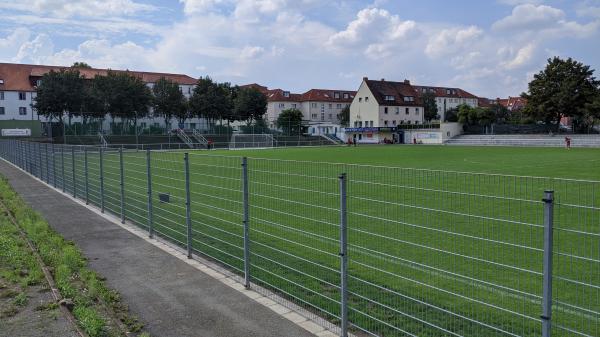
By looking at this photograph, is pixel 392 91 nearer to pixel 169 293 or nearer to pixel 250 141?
pixel 250 141

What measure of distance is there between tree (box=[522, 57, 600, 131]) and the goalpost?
1545 inches

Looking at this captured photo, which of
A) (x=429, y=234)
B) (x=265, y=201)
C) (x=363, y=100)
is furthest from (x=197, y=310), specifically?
(x=363, y=100)

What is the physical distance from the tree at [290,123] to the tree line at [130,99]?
4797 mm

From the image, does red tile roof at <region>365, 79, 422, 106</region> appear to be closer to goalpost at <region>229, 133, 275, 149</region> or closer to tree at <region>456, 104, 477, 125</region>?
tree at <region>456, 104, 477, 125</region>

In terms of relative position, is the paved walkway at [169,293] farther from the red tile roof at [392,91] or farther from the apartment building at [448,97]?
the apartment building at [448,97]

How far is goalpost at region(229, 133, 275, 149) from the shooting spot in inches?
2761

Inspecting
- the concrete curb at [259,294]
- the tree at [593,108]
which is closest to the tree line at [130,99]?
the tree at [593,108]

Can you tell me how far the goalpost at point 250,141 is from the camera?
70.1 m

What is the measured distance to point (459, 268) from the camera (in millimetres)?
7188

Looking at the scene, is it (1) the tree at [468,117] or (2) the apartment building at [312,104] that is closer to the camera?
(1) the tree at [468,117]

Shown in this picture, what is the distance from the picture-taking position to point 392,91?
95.1 metres

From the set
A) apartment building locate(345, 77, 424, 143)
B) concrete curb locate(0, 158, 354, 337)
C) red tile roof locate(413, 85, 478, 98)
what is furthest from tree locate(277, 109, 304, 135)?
concrete curb locate(0, 158, 354, 337)

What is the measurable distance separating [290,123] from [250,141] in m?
13.2

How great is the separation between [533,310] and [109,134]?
6690 cm
